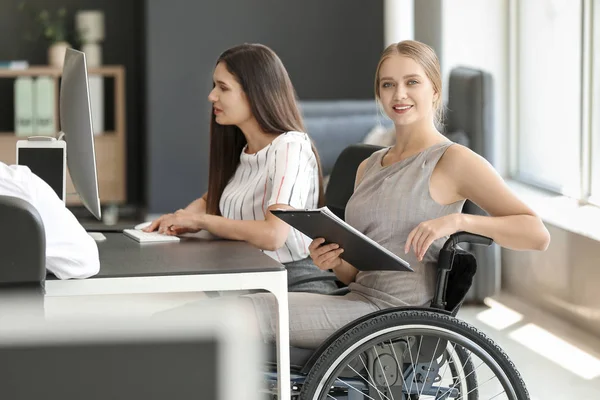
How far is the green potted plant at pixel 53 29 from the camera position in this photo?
301 inches

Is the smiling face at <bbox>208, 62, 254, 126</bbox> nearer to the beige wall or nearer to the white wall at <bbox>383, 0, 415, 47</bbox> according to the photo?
the beige wall

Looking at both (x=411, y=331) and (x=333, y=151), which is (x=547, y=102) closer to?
(x=333, y=151)

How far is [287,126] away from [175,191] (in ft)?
14.4

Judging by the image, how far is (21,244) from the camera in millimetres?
1806

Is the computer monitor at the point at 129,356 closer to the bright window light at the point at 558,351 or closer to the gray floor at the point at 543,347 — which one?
the gray floor at the point at 543,347

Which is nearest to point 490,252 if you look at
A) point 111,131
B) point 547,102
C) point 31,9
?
point 547,102

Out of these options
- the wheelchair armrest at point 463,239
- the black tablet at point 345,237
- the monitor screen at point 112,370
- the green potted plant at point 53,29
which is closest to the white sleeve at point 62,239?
the black tablet at point 345,237

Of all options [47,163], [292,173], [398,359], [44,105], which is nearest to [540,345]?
[292,173]

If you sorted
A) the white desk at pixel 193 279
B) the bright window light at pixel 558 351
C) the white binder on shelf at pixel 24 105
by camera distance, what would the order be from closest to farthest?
the white desk at pixel 193 279 → the bright window light at pixel 558 351 → the white binder on shelf at pixel 24 105

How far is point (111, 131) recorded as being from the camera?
8078mm

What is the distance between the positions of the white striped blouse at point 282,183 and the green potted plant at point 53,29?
494 cm

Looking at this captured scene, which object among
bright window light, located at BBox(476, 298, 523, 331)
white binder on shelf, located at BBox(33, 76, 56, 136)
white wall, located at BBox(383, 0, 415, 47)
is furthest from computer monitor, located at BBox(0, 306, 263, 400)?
white binder on shelf, located at BBox(33, 76, 56, 136)

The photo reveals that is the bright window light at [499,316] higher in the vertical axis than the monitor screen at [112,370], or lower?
lower

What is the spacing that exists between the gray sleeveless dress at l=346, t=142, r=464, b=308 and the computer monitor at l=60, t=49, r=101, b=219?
681mm
